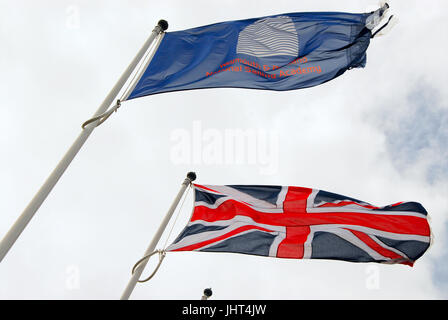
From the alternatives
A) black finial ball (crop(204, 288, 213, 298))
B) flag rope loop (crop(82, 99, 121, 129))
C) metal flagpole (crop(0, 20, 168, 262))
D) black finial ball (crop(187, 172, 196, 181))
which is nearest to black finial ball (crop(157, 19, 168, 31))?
metal flagpole (crop(0, 20, 168, 262))

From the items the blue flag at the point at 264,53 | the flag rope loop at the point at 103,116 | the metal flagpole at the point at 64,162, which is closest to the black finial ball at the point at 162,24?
the metal flagpole at the point at 64,162

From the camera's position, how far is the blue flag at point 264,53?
8234 mm

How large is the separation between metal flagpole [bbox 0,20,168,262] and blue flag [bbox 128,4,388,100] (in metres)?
0.29

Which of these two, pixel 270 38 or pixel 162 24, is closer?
pixel 162 24

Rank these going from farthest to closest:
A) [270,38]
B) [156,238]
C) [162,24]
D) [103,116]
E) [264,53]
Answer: [270,38]
[264,53]
[162,24]
[156,238]
[103,116]

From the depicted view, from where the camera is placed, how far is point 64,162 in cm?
623

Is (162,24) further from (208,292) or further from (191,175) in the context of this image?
(208,292)

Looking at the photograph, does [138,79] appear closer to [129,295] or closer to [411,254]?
[129,295]

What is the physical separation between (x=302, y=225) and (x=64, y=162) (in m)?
4.86

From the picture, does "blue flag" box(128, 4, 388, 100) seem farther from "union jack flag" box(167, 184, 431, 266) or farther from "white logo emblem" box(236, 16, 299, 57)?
"union jack flag" box(167, 184, 431, 266)

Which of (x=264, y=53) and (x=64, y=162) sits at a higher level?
(x=264, y=53)

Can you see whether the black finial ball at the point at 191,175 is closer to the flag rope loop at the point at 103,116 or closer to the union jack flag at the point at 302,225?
the union jack flag at the point at 302,225

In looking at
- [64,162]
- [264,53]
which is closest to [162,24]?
[264,53]
